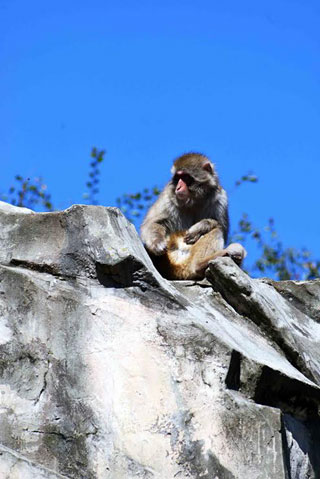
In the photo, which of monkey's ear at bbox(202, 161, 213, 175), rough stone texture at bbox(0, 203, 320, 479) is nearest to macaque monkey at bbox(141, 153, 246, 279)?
monkey's ear at bbox(202, 161, 213, 175)

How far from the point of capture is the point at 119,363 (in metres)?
4.81

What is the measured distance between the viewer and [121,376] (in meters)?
4.78

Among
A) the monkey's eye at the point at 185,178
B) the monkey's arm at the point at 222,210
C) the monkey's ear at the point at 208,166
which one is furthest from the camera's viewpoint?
the monkey's ear at the point at 208,166

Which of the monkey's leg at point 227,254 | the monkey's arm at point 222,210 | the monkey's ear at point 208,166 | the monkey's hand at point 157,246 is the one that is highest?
the monkey's ear at point 208,166

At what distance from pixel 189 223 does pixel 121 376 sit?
2985 millimetres

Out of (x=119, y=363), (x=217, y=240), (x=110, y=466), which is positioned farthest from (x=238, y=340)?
(x=217, y=240)

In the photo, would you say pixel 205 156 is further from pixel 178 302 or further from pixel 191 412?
pixel 191 412

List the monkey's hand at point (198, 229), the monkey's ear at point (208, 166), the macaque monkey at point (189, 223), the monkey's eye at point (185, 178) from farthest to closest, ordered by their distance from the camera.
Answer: the monkey's ear at point (208, 166)
the monkey's eye at point (185, 178)
the monkey's hand at point (198, 229)
the macaque monkey at point (189, 223)

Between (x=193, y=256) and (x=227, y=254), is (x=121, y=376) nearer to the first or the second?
(x=227, y=254)

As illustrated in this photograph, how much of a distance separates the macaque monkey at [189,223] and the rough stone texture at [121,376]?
4.07 feet

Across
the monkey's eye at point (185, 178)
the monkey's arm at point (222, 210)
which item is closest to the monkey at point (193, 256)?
the monkey's arm at point (222, 210)

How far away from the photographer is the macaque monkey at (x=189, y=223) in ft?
22.1

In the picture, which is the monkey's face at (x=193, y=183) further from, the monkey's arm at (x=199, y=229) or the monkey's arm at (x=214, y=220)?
the monkey's arm at (x=199, y=229)

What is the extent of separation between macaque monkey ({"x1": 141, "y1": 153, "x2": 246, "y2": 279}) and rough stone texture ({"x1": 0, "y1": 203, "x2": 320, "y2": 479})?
1.24 m
